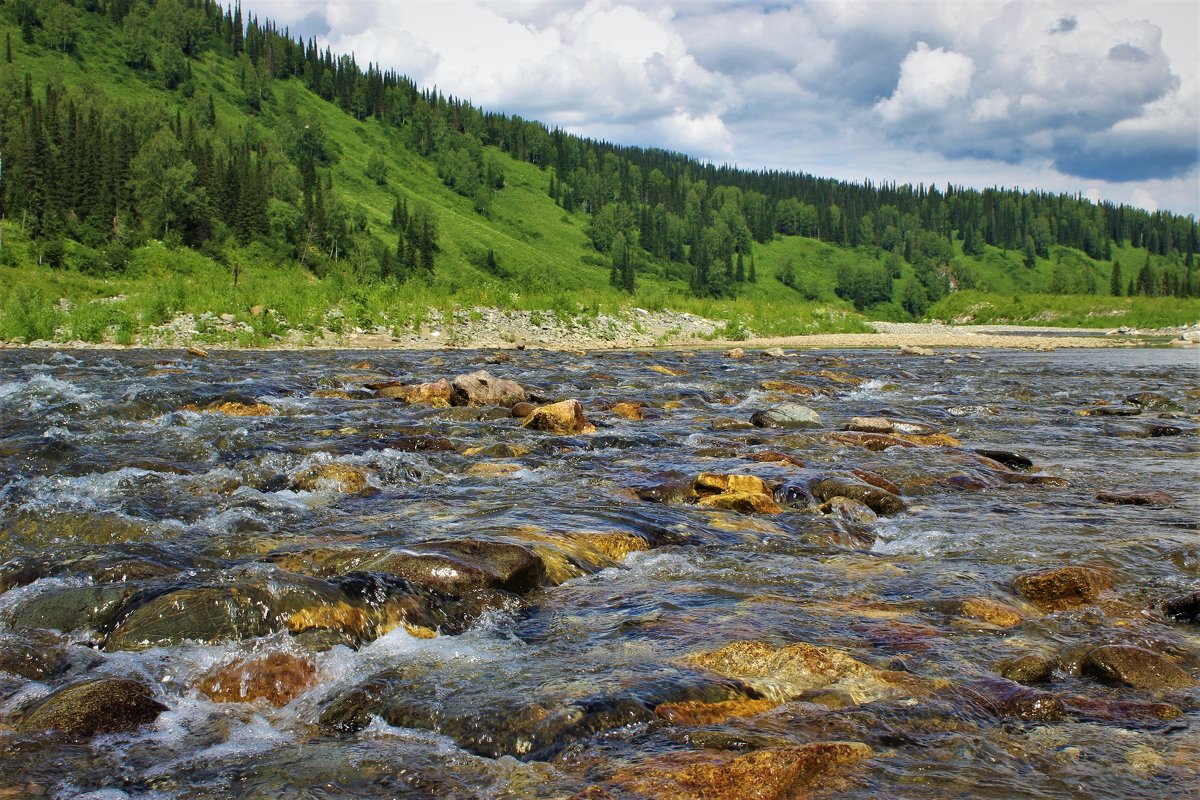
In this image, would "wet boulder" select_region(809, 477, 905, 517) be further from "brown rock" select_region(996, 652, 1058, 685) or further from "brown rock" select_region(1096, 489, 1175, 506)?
"brown rock" select_region(996, 652, 1058, 685)

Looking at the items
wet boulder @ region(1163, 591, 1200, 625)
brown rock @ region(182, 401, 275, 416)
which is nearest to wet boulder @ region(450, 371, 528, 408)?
brown rock @ region(182, 401, 275, 416)

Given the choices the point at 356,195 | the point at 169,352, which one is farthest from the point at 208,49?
the point at 169,352

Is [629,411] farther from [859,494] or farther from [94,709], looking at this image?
[94,709]

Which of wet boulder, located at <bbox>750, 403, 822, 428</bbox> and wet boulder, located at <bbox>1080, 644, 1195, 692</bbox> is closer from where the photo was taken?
wet boulder, located at <bbox>1080, 644, 1195, 692</bbox>

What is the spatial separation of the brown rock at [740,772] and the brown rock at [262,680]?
2.25 metres

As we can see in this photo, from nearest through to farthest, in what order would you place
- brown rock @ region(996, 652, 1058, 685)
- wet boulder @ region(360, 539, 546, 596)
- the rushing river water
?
the rushing river water → brown rock @ region(996, 652, 1058, 685) → wet boulder @ region(360, 539, 546, 596)

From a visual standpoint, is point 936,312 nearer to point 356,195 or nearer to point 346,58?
point 356,195

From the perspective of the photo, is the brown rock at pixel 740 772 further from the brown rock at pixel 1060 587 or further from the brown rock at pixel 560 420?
the brown rock at pixel 560 420

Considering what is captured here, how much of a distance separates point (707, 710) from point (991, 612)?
2.89 m

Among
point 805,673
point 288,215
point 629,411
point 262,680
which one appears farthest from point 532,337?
point 288,215

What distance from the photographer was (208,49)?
16775cm

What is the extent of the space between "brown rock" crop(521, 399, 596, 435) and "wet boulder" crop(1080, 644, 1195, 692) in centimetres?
1062

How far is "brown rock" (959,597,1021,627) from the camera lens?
6.25 m

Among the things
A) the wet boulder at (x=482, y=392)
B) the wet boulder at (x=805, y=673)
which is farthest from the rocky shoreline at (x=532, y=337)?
the wet boulder at (x=805, y=673)
